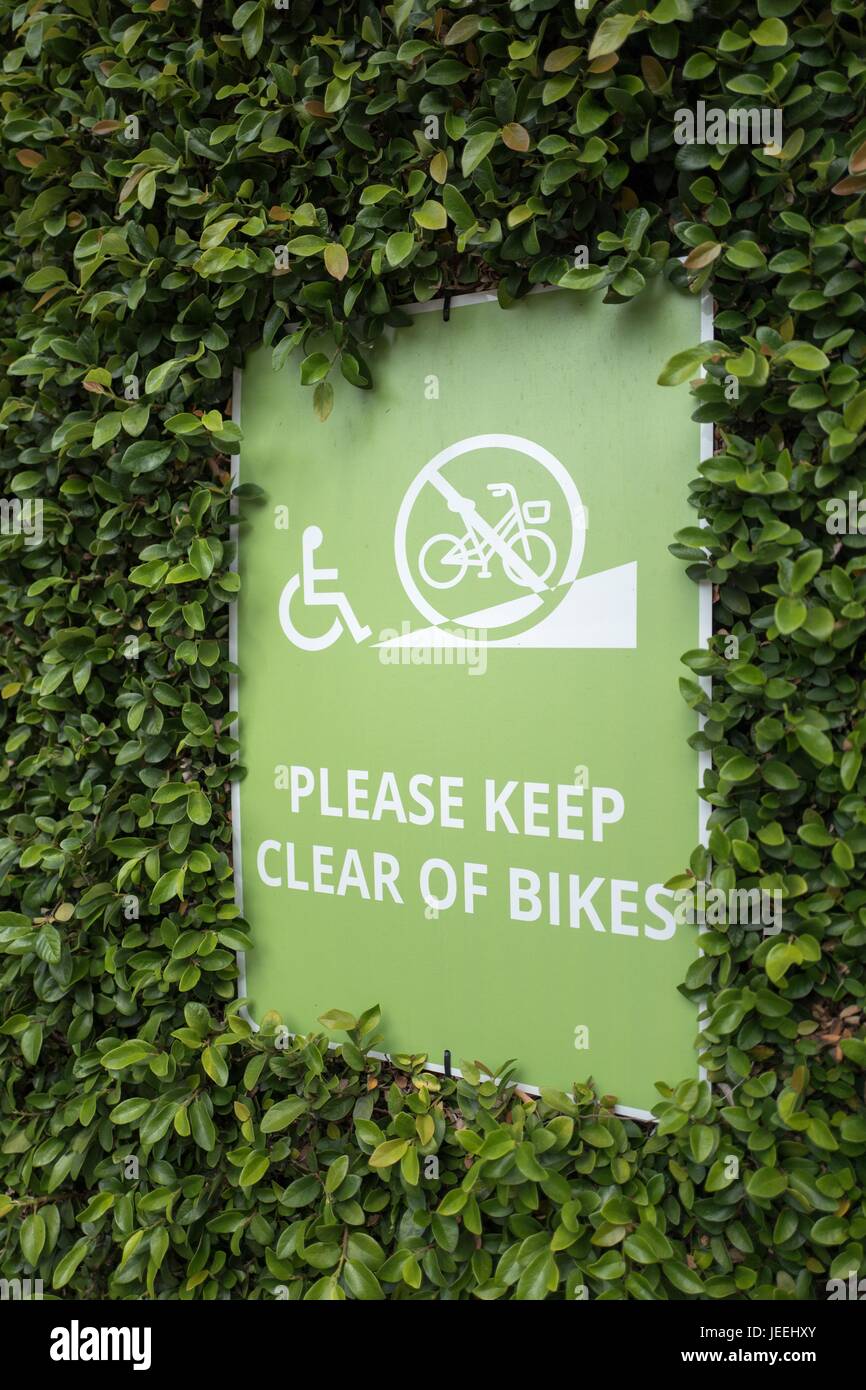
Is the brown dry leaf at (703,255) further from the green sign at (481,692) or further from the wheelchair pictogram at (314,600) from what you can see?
the wheelchair pictogram at (314,600)

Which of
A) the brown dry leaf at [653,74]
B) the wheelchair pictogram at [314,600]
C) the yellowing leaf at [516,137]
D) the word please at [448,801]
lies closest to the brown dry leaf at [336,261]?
the yellowing leaf at [516,137]

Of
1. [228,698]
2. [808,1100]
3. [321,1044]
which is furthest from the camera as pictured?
[228,698]

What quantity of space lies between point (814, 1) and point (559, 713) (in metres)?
1.13

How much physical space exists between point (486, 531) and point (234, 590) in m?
0.51

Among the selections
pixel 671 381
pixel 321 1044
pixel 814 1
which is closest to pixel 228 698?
pixel 321 1044

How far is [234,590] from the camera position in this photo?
1.78m

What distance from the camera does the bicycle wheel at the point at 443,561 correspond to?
165cm

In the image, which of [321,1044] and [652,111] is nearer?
[652,111]

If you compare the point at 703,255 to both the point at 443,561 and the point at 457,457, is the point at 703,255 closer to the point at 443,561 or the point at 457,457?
the point at 457,457

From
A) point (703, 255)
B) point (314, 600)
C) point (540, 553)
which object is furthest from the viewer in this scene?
point (314, 600)

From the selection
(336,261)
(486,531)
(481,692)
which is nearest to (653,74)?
(336,261)

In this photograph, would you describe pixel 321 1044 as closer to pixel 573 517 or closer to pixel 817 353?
pixel 573 517

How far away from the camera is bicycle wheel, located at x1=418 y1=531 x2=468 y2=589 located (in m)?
1.65

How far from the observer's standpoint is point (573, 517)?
5.12ft
